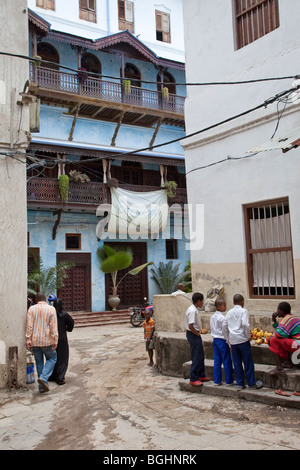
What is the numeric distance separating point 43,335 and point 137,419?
246cm

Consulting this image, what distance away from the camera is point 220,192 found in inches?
339

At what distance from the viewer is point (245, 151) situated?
8.18 metres

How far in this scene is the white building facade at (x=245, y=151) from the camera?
7.50m

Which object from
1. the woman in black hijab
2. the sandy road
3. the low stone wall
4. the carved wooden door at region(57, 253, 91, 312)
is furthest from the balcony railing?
the sandy road

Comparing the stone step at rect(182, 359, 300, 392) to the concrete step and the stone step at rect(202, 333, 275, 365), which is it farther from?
the concrete step

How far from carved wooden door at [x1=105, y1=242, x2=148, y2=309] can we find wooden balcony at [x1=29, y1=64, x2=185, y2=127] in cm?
608

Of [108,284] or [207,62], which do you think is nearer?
[207,62]

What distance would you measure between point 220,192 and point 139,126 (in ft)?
46.0

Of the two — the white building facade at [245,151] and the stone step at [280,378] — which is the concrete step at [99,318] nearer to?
the white building facade at [245,151]

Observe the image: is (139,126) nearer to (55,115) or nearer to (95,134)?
(95,134)

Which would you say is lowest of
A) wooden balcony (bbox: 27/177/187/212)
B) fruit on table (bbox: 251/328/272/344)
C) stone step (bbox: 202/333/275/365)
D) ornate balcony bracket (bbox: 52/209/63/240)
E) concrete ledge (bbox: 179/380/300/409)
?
concrete ledge (bbox: 179/380/300/409)

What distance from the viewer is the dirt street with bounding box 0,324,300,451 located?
454cm

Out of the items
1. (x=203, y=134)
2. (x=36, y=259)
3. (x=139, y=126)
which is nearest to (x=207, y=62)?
(x=203, y=134)

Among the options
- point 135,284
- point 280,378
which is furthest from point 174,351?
point 135,284
